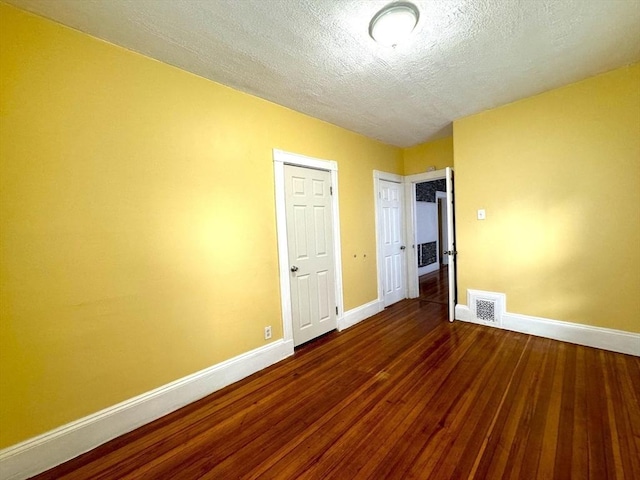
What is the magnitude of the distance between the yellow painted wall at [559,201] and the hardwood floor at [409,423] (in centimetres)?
53

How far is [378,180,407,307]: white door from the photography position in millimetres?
4145

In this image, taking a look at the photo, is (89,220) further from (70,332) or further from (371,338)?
(371,338)

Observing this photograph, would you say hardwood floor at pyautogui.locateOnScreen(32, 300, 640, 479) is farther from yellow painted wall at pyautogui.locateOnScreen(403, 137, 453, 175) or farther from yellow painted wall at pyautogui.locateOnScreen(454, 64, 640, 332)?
yellow painted wall at pyautogui.locateOnScreen(403, 137, 453, 175)

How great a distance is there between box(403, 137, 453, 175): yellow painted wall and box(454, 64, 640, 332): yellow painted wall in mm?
648

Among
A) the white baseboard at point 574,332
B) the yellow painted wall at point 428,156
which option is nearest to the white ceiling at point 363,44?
the yellow painted wall at point 428,156

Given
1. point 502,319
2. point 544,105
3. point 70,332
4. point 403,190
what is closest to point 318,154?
point 403,190

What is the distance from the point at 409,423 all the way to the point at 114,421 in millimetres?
1982

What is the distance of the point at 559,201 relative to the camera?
2701mm

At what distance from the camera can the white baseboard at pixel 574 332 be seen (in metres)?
2.41

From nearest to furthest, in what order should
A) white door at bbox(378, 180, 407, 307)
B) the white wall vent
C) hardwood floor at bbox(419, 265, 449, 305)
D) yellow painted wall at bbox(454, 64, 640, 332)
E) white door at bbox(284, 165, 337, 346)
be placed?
yellow painted wall at bbox(454, 64, 640, 332), white door at bbox(284, 165, 337, 346), the white wall vent, white door at bbox(378, 180, 407, 307), hardwood floor at bbox(419, 265, 449, 305)

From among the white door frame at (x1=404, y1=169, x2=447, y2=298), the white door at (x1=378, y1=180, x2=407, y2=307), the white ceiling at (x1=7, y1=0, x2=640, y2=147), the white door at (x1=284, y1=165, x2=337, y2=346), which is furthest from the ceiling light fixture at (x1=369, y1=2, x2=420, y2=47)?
the white door frame at (x1=404, y1=169, x2=447, y2=298)

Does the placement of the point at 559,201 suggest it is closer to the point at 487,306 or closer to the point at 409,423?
the point at 487,306

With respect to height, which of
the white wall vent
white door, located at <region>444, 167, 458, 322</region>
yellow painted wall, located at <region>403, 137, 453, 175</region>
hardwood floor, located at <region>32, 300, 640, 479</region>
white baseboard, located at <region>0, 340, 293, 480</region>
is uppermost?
yellow painted wall, located at <region>403, 137, 453, 175</region>

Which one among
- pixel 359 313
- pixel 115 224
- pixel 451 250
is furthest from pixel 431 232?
pixel 115 224
